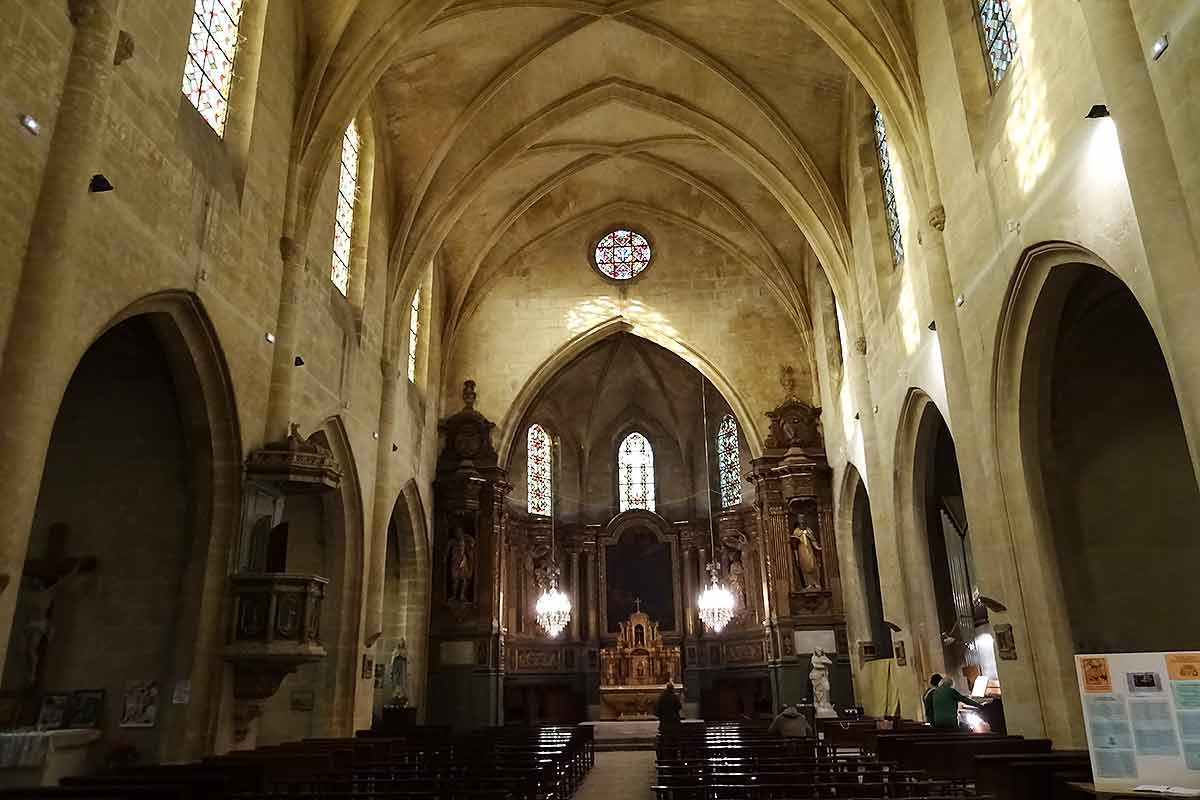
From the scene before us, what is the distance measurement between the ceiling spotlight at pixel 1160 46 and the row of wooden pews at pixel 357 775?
702 centimetres

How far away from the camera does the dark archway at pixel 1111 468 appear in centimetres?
980

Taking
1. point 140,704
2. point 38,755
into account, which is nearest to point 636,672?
point 140,704

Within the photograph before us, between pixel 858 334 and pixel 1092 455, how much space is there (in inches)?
284

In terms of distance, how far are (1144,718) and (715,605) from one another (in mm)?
19119

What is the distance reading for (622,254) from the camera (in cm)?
2442

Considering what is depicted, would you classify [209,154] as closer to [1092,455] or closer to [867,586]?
[1092,455]

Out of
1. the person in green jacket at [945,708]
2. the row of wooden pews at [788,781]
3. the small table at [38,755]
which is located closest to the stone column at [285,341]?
the small table at [38,755]

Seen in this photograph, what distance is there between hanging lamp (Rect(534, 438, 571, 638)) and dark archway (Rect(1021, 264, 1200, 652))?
657 inches

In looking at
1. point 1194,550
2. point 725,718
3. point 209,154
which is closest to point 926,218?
point 1194,550

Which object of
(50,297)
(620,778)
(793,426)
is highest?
(793,426)

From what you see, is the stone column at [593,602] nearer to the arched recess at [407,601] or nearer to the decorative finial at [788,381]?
the arched recess at [407,601]

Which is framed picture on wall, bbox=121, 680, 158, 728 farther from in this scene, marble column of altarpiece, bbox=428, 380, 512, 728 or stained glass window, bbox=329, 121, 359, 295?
marble column of altarpiece, bbox=428, 380, 512, 728

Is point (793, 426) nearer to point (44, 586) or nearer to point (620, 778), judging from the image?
point (620, 778)

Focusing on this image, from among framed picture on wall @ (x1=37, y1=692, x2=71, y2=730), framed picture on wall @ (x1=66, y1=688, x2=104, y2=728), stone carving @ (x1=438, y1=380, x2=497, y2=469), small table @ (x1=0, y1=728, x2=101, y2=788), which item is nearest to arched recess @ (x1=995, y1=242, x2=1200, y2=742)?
small table @ (x1=0, y1=728, x2=101, y2=788)
